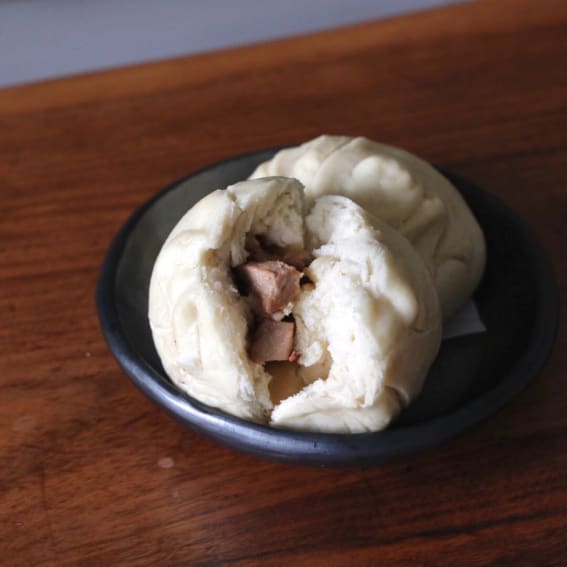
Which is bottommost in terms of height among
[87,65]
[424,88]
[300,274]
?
[87,65]

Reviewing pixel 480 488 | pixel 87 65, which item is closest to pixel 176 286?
pixel 480 488

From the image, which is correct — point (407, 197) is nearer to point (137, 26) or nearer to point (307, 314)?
point (307, 314)

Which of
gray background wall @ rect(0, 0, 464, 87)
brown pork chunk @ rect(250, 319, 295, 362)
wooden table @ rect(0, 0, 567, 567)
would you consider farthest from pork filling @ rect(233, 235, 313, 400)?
gray background wall @ rect(0, 0, 464, 87)

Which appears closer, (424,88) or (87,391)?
(87,391)

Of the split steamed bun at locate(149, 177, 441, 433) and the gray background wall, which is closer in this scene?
the split steamed bun at locate(149, 177, 441, 433)

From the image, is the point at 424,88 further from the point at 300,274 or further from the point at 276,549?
the point at 276,549

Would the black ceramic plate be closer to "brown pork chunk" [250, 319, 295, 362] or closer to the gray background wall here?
"brown pork chunk" [250, 319, 295, 362]

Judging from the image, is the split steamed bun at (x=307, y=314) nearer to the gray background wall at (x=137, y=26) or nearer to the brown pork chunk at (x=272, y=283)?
the brown pork chunk at (x=272, y=283)
